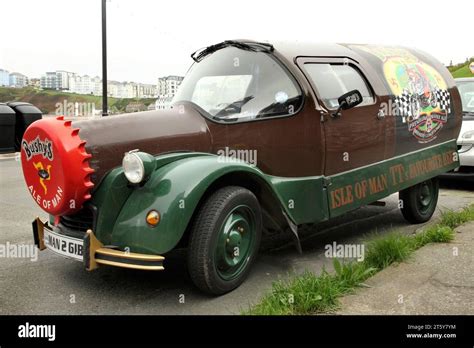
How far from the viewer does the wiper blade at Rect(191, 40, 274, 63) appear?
186 inches

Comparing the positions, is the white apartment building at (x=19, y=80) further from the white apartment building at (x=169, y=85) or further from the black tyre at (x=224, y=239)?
the black tyre at (x=224, y=239)

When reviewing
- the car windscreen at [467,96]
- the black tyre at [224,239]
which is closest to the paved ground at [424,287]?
the black tyre at [224,239]

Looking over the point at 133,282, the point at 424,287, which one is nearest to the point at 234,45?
the point at 133,282

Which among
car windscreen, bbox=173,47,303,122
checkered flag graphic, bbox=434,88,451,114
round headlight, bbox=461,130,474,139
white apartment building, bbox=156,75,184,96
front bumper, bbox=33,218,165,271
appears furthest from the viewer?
round headlight, bbox=461,130,474,139

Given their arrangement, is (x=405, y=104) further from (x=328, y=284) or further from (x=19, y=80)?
(x=19, y=80)

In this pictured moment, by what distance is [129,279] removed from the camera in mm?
4293

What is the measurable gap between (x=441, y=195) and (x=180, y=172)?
6.26 m

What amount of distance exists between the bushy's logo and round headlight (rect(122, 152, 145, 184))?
550 mm

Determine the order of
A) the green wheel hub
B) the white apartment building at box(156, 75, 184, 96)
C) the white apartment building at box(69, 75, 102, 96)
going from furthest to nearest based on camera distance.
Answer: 1. the white apartment building at box(69, 75, 102, 96)
2. the white apartment building at box(156, 75, 184, 96)
3. the green wheel hub

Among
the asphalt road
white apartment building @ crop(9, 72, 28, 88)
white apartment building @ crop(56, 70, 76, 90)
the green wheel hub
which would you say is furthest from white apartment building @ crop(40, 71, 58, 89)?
the green wheel hub

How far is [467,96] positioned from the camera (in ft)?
33.2

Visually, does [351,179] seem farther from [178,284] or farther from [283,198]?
[178,284]

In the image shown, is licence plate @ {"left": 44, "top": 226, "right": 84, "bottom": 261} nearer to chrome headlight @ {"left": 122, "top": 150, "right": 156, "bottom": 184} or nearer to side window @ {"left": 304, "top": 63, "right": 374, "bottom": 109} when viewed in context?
chrome headlight @ {"left": 122, "top": 150, "right": 156, "bottom": 184}
